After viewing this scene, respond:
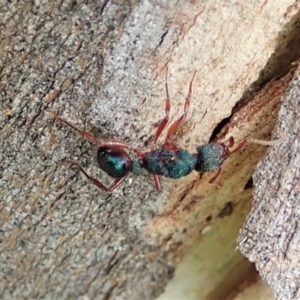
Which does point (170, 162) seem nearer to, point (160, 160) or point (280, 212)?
point (160, 160)

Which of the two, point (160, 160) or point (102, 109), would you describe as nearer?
point (102, 109)

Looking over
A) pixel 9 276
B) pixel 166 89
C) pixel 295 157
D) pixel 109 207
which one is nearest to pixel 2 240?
pixel 9 276

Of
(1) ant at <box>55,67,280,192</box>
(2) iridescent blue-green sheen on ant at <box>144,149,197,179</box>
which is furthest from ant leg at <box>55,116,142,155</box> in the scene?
(2) iridescent blue-green sheen on ant at <box>144,149,197,179</box>

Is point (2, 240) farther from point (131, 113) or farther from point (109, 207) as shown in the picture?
point (131, 113)

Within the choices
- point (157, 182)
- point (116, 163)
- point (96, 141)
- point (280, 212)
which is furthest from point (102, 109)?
point (280, 212)

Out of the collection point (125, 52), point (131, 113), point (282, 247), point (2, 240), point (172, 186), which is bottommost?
point (282, 247)

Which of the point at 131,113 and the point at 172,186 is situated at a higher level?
the point at 131,113

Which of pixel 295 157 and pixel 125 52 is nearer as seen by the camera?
pixel 125 52

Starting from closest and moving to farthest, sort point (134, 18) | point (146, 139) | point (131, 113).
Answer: point (134, 18) < point (131, 113) < point (146, 139)
